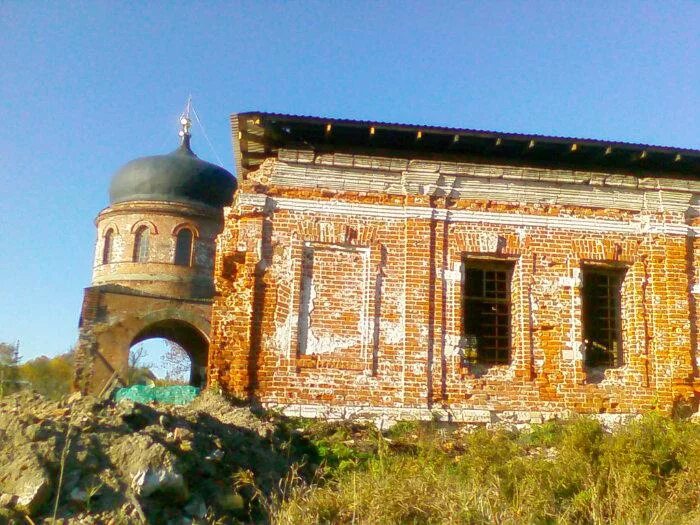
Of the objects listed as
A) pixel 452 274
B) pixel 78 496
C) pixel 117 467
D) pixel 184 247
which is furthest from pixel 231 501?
pixel 184 247

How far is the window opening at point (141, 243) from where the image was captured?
951 inches

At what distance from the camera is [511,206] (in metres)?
11.4

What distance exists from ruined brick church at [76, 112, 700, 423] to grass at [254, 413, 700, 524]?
113 cm

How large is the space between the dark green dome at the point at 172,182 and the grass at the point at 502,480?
16.4 m

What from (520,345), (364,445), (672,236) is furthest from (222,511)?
(672,236)

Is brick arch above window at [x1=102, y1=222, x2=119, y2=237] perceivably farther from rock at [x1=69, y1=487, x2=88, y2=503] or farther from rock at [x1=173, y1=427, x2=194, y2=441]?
rock at [x1=69, y1=487, x2=88, y2=503]

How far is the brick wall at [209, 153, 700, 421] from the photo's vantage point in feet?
34.3

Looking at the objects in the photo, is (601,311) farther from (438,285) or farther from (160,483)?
(160,483)

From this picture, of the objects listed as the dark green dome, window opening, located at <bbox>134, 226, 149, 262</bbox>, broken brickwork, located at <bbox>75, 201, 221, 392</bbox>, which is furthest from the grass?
the dark green dome

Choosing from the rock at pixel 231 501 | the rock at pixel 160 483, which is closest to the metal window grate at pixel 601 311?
the rock at pixel 231 501

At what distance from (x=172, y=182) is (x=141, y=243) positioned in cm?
239

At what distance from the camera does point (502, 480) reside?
748cm

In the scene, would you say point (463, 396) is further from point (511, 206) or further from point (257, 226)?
point (257, 226)

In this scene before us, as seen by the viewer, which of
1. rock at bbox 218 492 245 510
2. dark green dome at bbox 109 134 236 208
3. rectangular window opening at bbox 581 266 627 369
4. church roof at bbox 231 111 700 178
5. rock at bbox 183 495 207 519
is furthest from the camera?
dark green dome at bbox 109 134 236 208
